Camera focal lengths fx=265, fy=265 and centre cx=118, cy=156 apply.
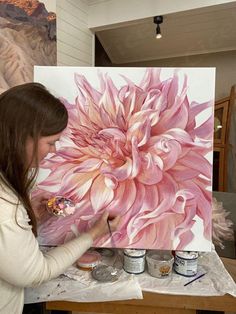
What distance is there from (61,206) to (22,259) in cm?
27

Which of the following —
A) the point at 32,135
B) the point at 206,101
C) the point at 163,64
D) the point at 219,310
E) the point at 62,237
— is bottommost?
the point at 219,310

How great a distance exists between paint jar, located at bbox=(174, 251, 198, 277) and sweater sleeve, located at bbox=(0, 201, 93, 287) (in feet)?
1.27

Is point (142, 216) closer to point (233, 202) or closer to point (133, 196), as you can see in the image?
point (133, 196)

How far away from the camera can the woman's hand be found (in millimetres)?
842

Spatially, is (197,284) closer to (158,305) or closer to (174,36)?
(158,305)

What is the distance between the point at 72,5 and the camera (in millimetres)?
2107

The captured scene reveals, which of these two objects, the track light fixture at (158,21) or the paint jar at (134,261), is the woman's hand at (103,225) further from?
the track light fixture at (158,21)

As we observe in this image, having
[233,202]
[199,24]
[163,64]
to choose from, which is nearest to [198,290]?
[233,202]

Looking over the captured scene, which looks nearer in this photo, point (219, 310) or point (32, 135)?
point (32, 135)

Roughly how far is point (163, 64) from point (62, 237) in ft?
7.13

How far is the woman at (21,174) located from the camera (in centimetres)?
60

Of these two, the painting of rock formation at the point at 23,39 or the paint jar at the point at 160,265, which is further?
the painting of rock formation at the point at 23,39

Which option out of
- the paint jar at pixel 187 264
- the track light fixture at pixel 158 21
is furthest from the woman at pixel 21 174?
the track light fixture at pixel 158 21

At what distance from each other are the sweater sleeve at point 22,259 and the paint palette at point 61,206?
19cm
